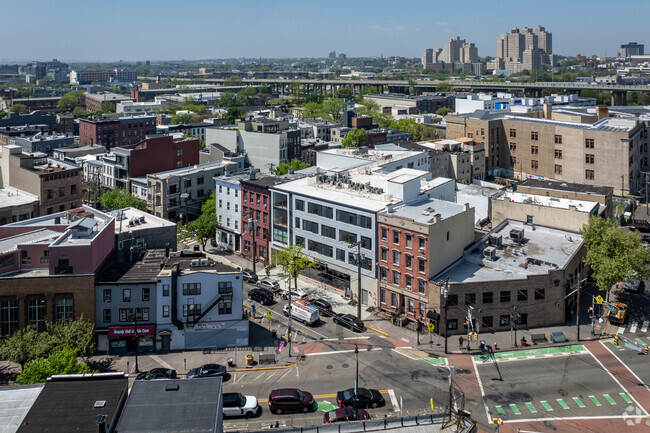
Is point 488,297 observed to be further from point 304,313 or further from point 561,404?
point 304,313

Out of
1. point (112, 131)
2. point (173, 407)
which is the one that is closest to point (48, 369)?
point (173, 407)

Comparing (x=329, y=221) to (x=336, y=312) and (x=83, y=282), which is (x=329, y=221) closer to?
(x=336, y=312)

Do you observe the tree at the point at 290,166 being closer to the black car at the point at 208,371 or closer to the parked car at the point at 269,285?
the parked car at the point at 269,285

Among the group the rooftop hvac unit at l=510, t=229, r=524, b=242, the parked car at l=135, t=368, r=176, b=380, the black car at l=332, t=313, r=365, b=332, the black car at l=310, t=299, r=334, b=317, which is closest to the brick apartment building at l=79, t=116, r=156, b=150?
the black car at l=310, t=299, r=334, b=317

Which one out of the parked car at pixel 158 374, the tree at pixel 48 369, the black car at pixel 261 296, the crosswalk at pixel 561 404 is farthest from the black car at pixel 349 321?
the tree at pixel 48 369

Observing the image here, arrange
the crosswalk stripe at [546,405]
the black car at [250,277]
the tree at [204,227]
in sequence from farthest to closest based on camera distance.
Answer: the tree at [204,227] → the black car at [250,277] → the crosswalk stripe at [546,405]
